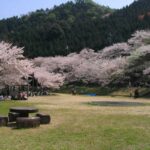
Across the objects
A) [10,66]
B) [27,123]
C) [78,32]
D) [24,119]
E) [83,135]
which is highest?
[78,32]

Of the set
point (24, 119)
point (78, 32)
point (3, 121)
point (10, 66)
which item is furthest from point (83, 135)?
A: point (78, 32)

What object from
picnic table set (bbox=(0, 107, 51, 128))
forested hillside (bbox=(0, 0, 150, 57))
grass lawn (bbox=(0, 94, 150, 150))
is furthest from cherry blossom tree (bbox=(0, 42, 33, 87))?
forested hillside (bbox=(0, 0, 150, 57))

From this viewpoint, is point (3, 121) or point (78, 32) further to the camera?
point (78, 32)

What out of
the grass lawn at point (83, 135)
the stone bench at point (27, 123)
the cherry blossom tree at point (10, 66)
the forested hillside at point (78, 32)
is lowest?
the grass lawn at point (83, 135)

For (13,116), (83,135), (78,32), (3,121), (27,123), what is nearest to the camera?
(83,135)

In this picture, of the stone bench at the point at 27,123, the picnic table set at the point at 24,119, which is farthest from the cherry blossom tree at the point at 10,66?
the stone bench at the point at 27,123

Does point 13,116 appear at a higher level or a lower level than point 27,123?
higher

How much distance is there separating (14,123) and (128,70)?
4014 centimetres

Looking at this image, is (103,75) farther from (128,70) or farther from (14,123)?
(14,123)

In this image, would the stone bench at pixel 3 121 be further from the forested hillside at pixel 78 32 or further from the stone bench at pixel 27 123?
the forested hillside at pixel 78 32

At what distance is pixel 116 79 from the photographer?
6316cm

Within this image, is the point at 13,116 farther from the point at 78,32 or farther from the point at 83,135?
the point at 78,32

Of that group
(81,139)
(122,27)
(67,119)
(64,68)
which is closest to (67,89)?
(64,68)

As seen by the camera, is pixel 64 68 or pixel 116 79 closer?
pixel 116 79
